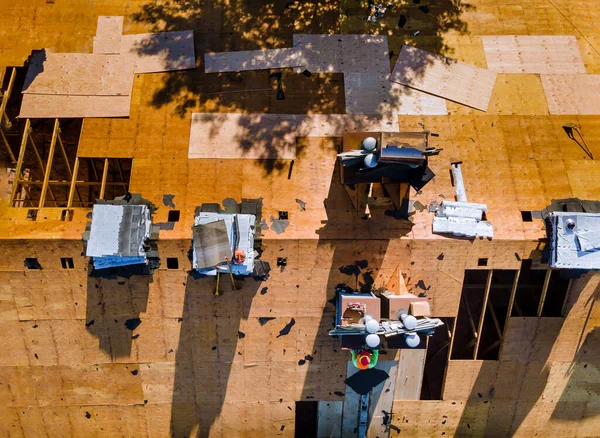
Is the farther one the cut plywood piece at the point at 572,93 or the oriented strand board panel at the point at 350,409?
the cut plywood piece at the point at 572,93

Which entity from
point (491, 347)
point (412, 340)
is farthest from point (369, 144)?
point (491, 347)

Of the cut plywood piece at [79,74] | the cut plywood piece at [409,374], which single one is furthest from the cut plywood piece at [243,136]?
the cut plywood piece at [409,374]

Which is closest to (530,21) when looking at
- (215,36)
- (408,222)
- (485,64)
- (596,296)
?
(485,64)

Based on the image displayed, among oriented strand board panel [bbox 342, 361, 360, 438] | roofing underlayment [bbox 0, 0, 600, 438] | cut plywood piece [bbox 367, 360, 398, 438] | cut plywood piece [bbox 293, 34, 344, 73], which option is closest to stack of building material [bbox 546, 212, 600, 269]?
roofing underlayment [bbox 0, 0, 600, 438]

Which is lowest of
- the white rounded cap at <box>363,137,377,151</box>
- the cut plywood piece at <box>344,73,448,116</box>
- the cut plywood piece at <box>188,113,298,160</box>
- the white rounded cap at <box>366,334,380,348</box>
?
the white rounded cap at <box>366,334,380,348</box>

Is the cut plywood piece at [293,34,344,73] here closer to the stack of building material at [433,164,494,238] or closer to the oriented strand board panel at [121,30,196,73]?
the oriented strand board panel at [121,30,196,73]

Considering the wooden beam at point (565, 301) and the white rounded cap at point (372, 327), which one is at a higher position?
the white rounded cap at point (372, 327)

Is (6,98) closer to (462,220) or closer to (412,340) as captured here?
(412,340)

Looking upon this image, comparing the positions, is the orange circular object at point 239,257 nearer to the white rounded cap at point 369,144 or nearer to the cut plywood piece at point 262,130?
the cut plywood piece at point 262,130
